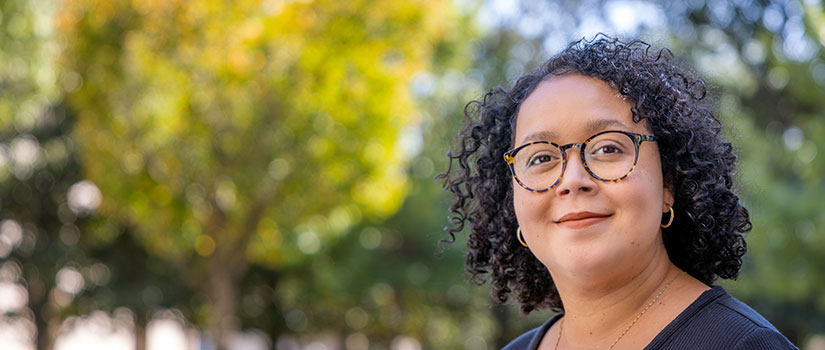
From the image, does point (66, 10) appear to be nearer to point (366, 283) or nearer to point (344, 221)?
point (344, 221)

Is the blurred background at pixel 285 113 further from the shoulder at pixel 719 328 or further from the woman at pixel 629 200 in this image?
the shoulder at pixel 719 328

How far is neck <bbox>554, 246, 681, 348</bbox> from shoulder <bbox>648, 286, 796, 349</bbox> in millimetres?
115

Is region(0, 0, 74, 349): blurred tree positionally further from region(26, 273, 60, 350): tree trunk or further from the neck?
the neck

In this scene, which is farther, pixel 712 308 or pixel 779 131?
pixel 779 131

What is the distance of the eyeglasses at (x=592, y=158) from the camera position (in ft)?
6.13

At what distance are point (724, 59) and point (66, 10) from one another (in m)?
11.8

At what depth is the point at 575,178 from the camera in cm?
188

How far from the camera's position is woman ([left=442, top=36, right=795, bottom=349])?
73.0 inches

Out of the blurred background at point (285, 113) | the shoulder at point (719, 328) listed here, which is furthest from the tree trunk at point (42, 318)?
the shoulder at point (719, 328)

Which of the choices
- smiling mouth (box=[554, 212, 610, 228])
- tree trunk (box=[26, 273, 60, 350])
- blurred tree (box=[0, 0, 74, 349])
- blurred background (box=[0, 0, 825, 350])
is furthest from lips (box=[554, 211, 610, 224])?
tree trunk (box=[26, 273, 60, 350])

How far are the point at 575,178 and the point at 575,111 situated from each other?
156 millimetres

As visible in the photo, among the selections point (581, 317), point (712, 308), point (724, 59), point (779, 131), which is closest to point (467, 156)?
point (581, 317)

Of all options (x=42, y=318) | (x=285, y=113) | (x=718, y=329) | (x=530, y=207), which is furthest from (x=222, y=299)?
(x=718, y=329)

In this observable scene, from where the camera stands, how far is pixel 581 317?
207 centimetres
